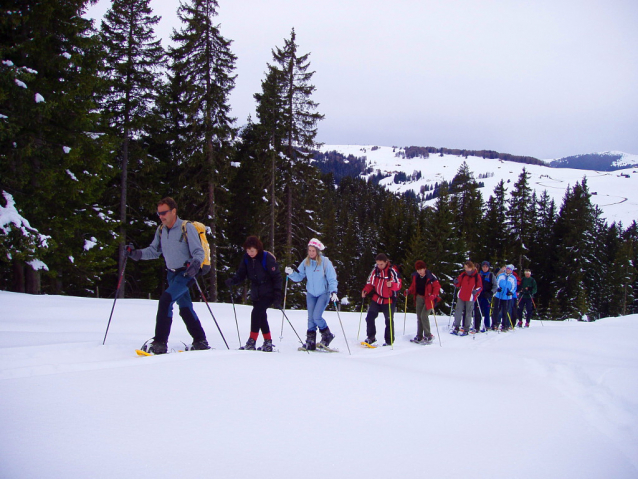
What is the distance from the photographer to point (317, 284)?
23.4 ft

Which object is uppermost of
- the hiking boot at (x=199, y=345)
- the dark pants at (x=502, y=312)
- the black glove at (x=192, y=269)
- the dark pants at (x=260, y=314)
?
the black glove at (x=192, y=269)

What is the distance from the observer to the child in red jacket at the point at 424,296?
934 centimetres

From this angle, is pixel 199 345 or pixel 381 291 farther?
pixel 381 291

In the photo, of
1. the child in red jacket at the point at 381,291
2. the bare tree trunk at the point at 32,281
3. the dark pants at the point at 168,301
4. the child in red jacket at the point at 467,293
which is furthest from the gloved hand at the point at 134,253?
the bare tree trunk at the point at 32,281

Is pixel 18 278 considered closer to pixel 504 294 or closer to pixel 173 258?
pixel 173 258

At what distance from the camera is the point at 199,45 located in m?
18.5

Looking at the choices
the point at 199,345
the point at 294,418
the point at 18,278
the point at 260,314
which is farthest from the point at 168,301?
the point at 18,278

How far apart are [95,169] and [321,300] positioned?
1139 cm

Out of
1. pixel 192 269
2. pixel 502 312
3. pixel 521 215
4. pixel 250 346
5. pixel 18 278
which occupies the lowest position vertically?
pixel 502 312

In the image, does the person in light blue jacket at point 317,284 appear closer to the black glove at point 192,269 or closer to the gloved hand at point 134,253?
the black glove at point 192,269

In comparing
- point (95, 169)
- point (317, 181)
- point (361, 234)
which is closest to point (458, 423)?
point (95, 169)

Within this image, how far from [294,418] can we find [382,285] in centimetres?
563

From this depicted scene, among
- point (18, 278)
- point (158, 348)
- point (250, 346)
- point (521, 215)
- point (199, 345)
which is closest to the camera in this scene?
point (158, 348)

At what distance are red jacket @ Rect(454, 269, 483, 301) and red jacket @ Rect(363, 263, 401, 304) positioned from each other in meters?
3.40
